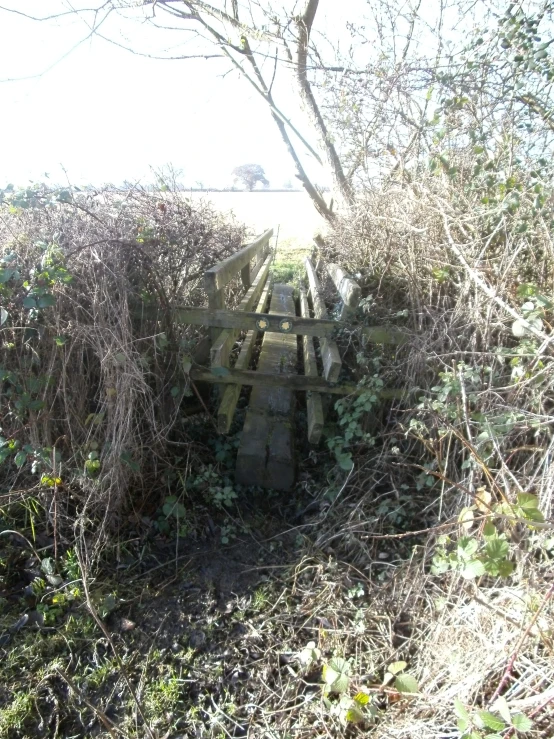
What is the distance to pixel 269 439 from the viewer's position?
3436mm

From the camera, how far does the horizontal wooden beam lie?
11.2 ft

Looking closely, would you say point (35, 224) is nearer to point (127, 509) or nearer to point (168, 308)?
point (168, 308)

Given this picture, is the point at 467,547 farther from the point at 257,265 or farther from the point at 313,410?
the point at 257,265

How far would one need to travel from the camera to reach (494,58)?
11.3ft

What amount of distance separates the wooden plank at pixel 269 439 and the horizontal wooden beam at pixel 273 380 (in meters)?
0.04

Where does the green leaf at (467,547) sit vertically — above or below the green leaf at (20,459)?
above

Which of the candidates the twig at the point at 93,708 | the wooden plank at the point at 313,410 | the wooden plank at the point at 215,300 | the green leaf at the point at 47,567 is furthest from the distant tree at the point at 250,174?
the twig at the point at 93,708

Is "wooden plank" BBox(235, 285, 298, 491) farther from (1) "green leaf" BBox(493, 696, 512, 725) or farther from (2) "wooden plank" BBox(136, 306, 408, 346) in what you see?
(1) "green leaf" BBox(493, 696, 512, 725)

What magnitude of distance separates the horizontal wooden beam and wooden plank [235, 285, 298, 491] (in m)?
0.04

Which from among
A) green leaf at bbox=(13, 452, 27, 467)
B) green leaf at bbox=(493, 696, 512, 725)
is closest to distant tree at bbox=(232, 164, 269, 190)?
green leaf at bbox=(13, 452, 27, 467)

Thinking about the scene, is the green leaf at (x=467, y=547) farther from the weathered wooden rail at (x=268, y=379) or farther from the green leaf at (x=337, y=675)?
the weathered wooden rail at (x=268, y=379)

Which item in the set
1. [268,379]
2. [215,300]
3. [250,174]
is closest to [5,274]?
[215,300]

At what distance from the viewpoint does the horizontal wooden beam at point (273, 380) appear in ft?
11.2

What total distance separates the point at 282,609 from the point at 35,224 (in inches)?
119
